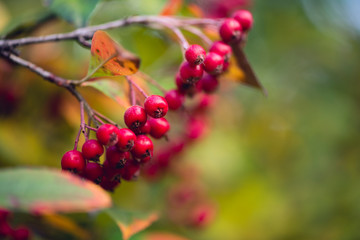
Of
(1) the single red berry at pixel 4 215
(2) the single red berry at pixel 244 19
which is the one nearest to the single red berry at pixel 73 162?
(1) the single red berry at pixel 4 215

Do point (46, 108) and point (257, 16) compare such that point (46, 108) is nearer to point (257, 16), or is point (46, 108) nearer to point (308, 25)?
point (257, 16)

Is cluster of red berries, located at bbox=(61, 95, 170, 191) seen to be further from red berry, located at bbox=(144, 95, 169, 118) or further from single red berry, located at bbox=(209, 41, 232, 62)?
single red berry, located at bbox=(209, 41, 232, 62)

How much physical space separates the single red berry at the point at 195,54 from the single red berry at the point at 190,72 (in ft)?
0.10

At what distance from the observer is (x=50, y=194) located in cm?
78

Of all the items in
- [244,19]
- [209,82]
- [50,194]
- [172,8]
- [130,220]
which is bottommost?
[50,194]

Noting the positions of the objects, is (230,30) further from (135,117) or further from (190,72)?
(135,117)

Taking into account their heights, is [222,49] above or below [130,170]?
above

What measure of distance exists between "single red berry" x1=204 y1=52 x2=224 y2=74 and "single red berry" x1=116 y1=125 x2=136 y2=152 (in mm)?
338

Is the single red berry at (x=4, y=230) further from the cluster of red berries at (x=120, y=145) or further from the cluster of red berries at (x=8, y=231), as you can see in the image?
the cluster of red berries at (x=120, y=145)

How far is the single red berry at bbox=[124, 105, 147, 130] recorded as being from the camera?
0.99m

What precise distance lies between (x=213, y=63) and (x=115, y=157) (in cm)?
42

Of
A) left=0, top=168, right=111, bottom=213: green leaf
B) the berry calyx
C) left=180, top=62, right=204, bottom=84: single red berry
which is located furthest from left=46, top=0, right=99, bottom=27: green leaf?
left=0, top=168, right=111, bottom=213: green leaf

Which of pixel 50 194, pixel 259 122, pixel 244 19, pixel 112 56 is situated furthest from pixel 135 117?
pixel 259 122

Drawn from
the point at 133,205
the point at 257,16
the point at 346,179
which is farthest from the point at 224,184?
the point at 257,16
